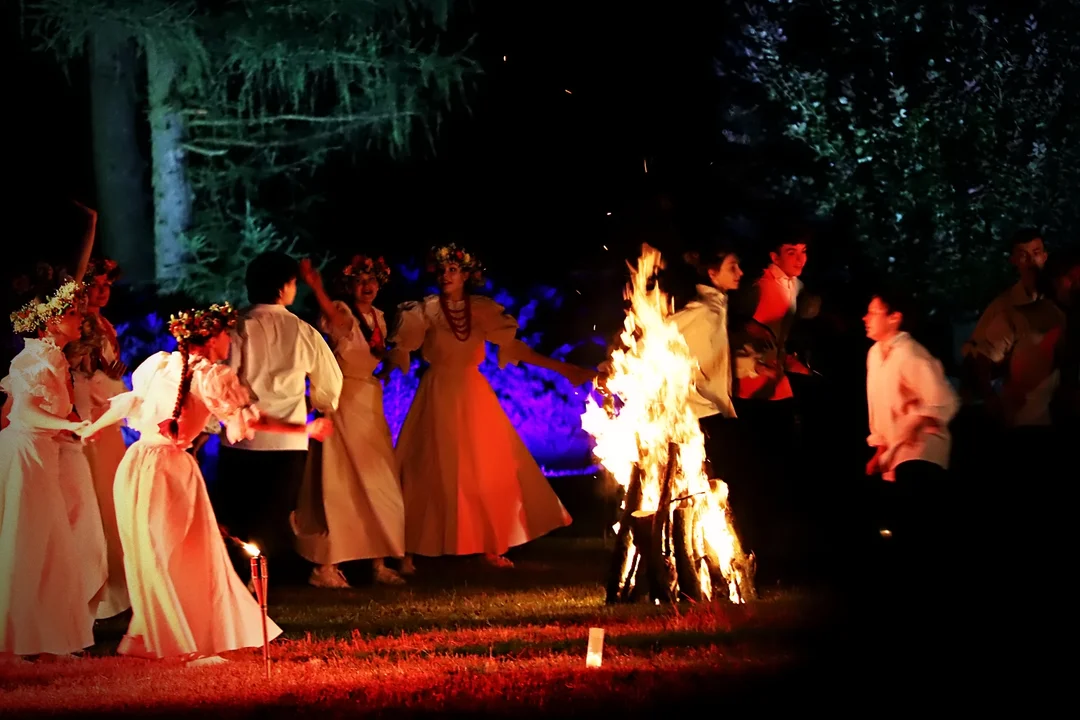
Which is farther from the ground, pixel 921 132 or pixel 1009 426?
pixel 921 132

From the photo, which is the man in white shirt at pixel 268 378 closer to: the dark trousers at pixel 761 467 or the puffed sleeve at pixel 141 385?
the puffed sleeve at pixel 141 385

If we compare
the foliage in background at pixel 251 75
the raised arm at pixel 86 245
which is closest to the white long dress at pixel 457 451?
the raised arm at pixel 86 245

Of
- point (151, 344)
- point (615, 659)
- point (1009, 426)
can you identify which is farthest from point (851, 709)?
point (151, 344)

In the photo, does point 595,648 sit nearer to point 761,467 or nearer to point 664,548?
point 664,548

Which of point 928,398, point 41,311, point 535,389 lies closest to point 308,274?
point 41,311

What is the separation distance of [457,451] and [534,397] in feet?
22.8

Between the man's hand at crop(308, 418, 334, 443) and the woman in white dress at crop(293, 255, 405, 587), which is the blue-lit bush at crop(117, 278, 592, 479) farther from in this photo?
the man's hand at crop(308, 418, 334, 443)

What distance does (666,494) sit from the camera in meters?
9.07

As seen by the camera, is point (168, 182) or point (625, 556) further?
point (168, 182)

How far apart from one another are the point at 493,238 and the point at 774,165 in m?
4.75

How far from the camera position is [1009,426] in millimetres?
10891

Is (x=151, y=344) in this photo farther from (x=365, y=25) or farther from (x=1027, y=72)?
(x=1027, y=72)

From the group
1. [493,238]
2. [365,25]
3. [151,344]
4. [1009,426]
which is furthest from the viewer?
[493,238]

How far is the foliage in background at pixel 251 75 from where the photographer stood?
16.5 meters
